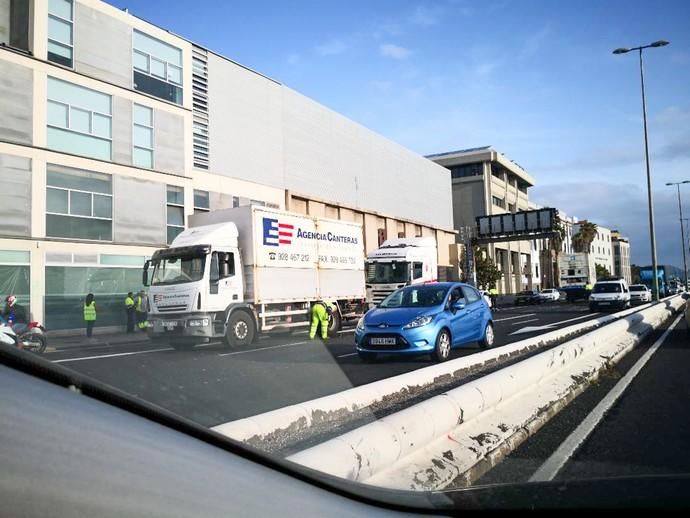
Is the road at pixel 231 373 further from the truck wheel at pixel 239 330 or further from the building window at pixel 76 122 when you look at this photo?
the building window at pixel 76 122

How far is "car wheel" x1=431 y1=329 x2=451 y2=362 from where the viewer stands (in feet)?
34.0

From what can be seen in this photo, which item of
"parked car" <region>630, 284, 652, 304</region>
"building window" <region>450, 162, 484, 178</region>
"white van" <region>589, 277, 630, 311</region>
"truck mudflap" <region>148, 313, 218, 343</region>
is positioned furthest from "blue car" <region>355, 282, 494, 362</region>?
"building window" <region>450, 162, 484, 178</region>

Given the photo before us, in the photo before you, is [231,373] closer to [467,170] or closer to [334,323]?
[334,323]

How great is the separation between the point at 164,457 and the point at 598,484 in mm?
1520

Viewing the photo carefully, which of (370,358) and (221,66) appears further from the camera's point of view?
(221,66)

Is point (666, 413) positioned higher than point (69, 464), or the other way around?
point (69, 464)

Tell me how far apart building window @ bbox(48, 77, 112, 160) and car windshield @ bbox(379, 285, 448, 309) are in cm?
726

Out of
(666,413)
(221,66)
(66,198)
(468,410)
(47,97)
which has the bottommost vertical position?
(666,413)

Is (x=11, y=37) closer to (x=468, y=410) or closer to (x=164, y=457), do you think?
(x=164, y=457)

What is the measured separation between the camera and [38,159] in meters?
3.44

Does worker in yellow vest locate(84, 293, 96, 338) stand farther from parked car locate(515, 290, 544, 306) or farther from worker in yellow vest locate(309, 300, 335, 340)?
parked car locate(515, 290, 544, 306)

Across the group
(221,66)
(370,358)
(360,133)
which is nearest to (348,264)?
(370,358)

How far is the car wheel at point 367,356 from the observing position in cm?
1057

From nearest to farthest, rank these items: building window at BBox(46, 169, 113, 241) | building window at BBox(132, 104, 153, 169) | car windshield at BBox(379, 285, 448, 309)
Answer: building window at BBox(46, 169, 113, 241)
building window at BBox(132, 104, 153, 169)
car windshield at BBox(379, 285, 448, 309)
